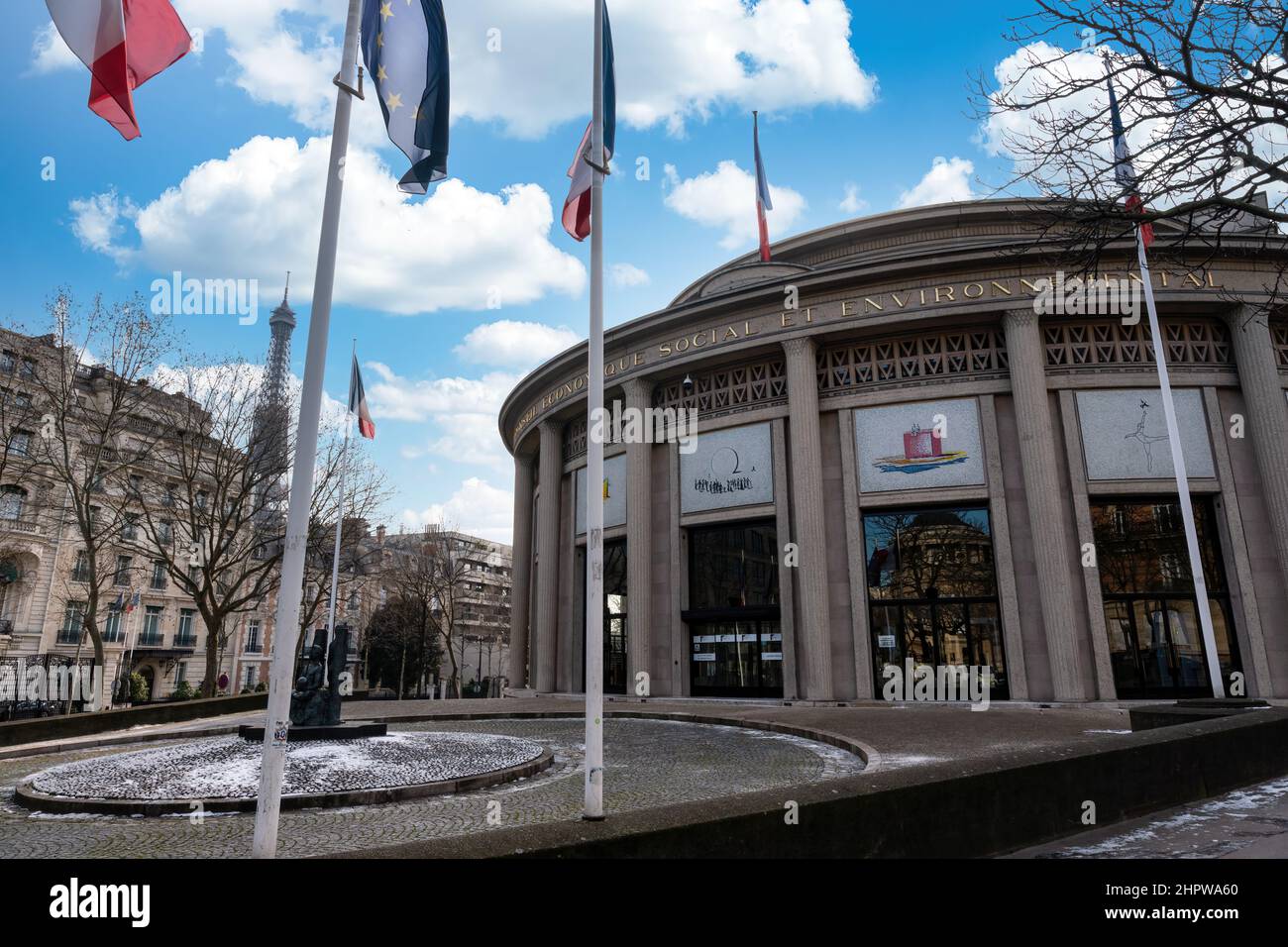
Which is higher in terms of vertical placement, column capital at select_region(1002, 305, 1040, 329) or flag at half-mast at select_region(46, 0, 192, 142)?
column capital at select_region(1002, 305, 1040, 329)

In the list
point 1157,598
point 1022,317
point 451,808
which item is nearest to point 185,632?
point 451,808

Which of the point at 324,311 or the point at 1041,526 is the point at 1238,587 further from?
the point at 324,311

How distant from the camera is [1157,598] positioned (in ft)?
A: 70.2

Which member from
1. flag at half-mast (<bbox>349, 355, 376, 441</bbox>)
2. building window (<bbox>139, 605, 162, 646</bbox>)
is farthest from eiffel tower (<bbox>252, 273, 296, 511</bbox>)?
building window (<bbox>139, 605, 162, 646</bbox>)

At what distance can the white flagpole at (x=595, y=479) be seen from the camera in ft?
19.3

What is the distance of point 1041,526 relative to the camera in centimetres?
2120

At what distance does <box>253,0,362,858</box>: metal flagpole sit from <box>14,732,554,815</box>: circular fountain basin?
318 cm

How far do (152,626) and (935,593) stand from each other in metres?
49.5

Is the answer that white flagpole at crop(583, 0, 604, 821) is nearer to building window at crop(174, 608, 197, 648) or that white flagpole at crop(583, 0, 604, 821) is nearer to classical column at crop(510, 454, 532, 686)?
classical column at crop(510, 454, 532, 686)

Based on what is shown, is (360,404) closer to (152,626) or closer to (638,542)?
(638,542)

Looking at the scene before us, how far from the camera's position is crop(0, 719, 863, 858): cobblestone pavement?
7062 millimetres
